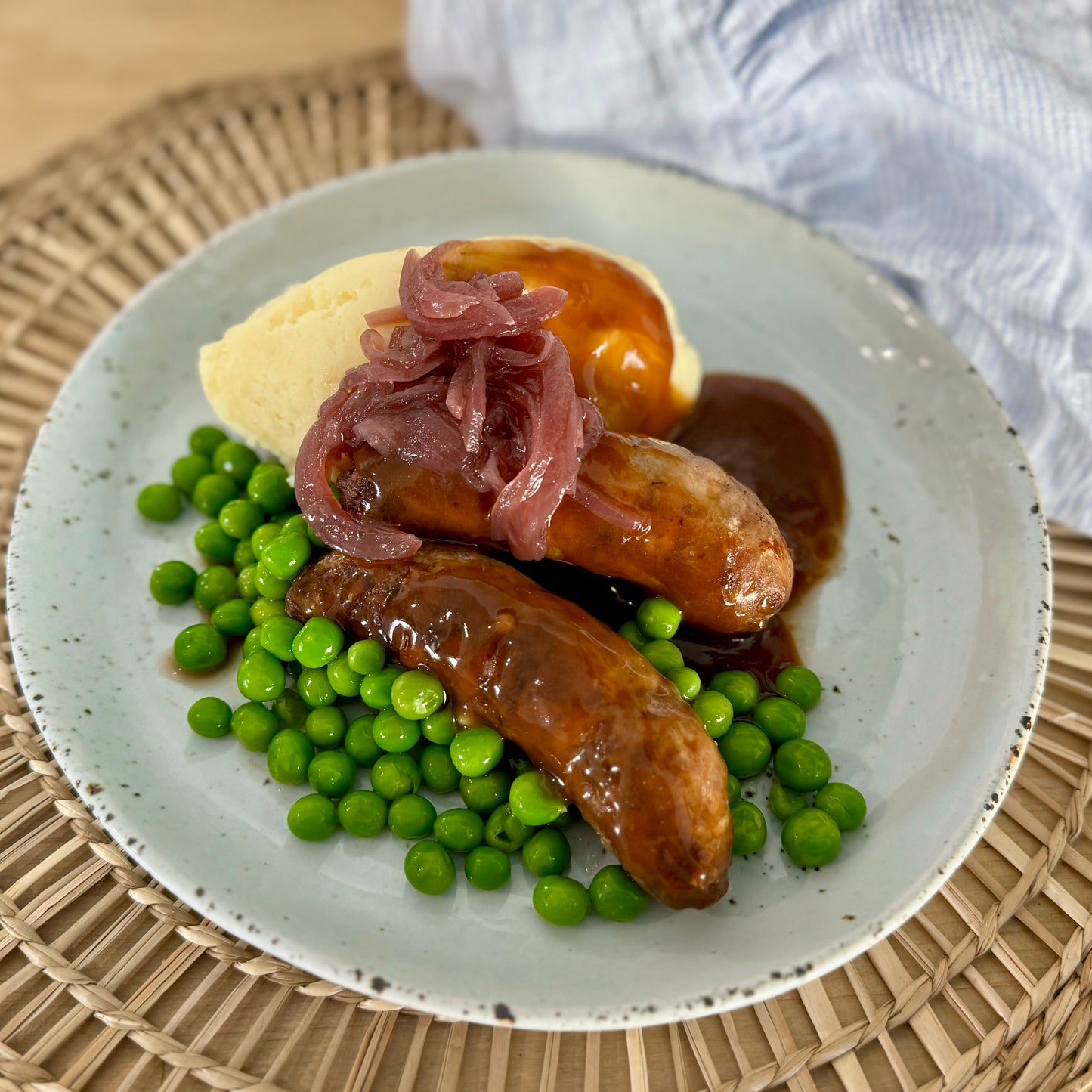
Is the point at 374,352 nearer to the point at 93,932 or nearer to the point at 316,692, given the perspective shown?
the point at 316,692

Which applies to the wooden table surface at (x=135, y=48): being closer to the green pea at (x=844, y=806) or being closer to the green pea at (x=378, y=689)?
the green pea at (x=378, y=689)

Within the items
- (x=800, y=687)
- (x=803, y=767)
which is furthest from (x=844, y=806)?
(x=800, y=687)

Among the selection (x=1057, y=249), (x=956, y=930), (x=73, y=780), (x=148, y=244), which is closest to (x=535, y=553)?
(x=73, y=780)

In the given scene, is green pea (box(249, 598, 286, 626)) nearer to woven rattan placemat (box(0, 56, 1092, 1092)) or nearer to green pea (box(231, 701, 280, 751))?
green pea (box(231, 701, 280, 751))

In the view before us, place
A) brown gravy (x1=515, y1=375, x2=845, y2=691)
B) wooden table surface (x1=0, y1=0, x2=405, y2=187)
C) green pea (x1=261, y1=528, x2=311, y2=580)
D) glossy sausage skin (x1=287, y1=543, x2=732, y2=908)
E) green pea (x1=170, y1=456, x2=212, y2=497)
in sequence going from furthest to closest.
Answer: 1. wooden table surface (x1=0, y1=0, x2=405, y2=187)
2. green pea (x1=170, y1=456, x2=212, y2=497)
3. brown gravy (x1=515, y1=375, x2=845, y2=691)
4. green pea (x1=261, y1=528, x2=311, y2=580)
5. glossy sausage skin (x1=287, y1=543, x2=732, y2=908)

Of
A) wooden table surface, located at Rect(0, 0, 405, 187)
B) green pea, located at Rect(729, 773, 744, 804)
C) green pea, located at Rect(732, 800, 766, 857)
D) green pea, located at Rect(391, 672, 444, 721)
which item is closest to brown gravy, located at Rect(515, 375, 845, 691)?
green pea, located at Rect(729, 773, 744, 804)

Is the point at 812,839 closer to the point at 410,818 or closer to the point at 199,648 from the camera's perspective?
the point at 410,818
